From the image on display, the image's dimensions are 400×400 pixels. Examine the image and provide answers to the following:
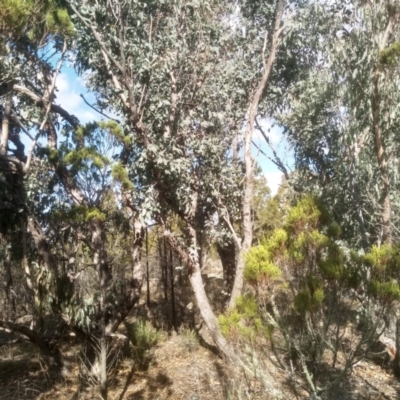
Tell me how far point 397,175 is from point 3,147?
7.28m

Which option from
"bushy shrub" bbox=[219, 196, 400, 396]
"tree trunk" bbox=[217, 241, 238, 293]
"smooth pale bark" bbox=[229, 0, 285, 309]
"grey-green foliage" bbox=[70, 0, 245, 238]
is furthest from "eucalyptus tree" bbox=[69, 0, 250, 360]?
"bushy shrub" bbox=[219, 196, 400, 396]

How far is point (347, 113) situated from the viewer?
7.91m

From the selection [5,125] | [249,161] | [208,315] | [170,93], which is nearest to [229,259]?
[208,315]

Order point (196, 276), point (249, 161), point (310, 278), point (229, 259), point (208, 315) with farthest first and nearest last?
point (229, 259) → point (249, 161) → point (196, 276) → point (208, 315) → point (310, 278)

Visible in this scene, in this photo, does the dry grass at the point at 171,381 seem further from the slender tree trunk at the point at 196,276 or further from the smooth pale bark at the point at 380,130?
the smooth pale bark at the point at 380,130

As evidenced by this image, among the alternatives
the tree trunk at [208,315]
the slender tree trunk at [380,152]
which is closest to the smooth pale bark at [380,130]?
the slender tree trunk at [380,152]

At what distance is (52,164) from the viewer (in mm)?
7723

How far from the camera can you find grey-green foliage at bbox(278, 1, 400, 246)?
21.9 feet

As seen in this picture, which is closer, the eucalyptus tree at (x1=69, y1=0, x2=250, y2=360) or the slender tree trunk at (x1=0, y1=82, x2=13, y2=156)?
the eucalyptus tree at (x1=69, y1=0, x2=250, y2=360)

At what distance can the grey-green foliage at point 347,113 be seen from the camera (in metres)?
6.67

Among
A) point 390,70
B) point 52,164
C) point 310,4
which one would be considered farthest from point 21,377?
point 310,4

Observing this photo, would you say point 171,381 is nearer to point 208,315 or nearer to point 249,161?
point 208,315

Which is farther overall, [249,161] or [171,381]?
[249,161]

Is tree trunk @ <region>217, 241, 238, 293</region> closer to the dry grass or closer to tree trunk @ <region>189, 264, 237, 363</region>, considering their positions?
the dry grass
